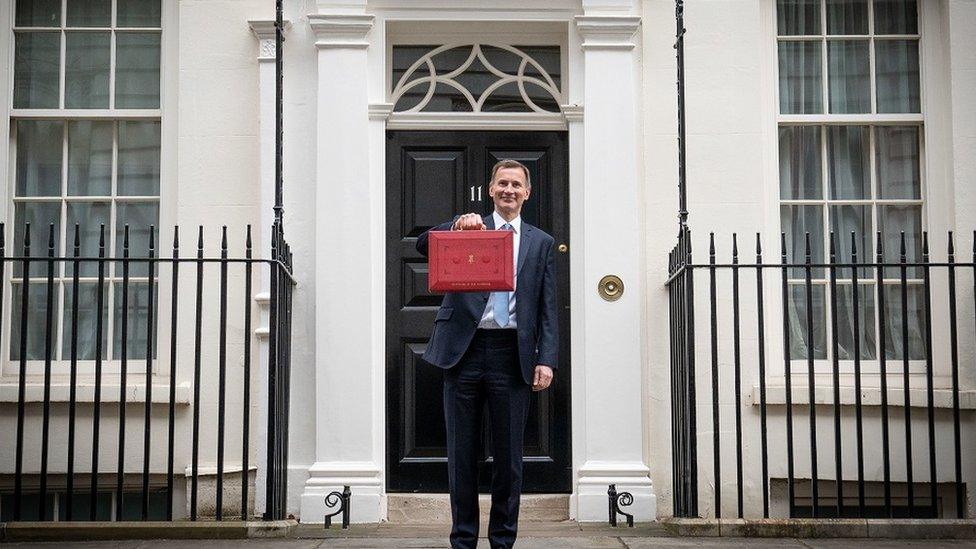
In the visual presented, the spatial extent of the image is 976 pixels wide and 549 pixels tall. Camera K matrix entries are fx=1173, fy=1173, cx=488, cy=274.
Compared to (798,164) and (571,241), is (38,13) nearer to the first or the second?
(571,241)

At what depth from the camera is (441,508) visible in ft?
23.6

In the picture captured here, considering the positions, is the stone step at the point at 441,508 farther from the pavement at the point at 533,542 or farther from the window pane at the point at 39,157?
the window pane at the point at 39,157

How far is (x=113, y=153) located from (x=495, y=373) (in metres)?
3.50

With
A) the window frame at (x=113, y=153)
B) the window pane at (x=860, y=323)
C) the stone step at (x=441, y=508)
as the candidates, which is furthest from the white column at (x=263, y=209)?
the window pane at (x=860, y=323)

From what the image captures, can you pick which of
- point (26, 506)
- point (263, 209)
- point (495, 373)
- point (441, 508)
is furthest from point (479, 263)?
point (26, 506)

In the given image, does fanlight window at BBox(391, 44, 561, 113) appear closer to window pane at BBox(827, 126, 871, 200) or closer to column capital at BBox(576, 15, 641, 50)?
column capital at BBox(576, 15, 641, 50)

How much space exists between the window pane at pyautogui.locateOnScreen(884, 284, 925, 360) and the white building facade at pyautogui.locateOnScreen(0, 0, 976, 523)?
2 centimetres

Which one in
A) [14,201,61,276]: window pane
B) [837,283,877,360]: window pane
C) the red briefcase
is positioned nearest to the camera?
the red briefcase

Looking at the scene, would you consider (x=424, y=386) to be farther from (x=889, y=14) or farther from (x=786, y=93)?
(x=889, y=14)

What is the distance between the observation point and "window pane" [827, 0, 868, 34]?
7.55 m

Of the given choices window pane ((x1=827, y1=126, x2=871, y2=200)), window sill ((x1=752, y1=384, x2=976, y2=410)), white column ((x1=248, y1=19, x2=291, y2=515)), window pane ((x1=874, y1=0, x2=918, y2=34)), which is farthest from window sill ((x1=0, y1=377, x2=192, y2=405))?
window pane ((x1=874, y1=0, x2=918, y2=34))

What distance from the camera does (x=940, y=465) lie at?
23.3 feet

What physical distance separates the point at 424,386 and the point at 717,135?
2.38m

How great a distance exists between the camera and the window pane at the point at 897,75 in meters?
7.49
